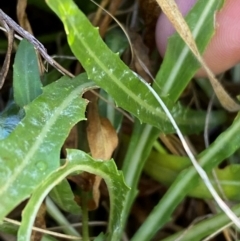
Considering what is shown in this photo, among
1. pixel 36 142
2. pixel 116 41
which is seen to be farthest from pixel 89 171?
Answer: pixel 116 41

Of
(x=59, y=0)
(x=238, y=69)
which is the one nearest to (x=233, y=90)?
(x=238, y=69)

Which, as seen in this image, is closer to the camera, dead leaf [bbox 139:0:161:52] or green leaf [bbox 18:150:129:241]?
green leaf [bbox 18:150:129:241]

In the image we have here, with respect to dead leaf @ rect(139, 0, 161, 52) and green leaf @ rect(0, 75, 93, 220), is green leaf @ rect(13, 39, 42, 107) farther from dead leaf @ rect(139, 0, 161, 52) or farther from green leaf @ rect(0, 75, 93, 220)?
dead leaf @ rect(139, 0, 161, 52)

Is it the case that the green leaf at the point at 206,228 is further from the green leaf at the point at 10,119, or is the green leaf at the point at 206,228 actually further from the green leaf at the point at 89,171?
the green leaf at the point at 10,119

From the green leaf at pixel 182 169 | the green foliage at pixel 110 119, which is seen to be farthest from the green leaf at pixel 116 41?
the green leaf at pixel 182 169

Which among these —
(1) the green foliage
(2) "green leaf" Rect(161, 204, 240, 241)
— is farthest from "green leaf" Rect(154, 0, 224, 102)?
(2) "green leaf" Rect(161, 204, 240, 241)
